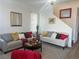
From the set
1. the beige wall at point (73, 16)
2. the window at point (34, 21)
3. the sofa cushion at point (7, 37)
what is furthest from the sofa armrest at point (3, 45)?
the beige wall at point (73, 16)

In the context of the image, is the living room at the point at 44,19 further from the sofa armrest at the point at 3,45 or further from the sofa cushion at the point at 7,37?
the sofa cushion at the point at 7,37

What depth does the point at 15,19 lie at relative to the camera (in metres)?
6.04

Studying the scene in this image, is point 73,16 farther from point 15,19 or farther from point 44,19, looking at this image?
point 15,19

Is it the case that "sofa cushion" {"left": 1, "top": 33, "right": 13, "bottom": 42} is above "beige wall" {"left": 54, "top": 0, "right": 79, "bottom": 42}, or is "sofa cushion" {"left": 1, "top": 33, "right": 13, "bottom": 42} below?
below

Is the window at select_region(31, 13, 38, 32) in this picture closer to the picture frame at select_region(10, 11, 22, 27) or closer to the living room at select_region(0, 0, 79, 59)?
the living room at select_region(0, 0, 79, 59)

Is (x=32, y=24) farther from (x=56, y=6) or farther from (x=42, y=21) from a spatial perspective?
(x=56, y=6)

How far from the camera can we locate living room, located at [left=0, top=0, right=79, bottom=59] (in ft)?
17.9


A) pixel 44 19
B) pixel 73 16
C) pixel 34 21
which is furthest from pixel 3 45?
pixel 73 16

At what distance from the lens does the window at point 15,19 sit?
582 centimetres

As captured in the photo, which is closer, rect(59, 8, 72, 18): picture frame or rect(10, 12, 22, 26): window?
rect(10, 12, 22, 26): window

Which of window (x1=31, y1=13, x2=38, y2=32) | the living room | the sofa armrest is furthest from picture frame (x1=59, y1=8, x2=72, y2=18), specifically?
the sofa armrest

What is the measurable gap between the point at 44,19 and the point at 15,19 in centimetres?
238

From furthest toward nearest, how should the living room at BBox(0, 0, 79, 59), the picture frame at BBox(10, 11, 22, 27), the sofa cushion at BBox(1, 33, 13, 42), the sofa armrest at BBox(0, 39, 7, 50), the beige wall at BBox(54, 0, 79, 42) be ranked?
1. the beige wall at BBox(54, 0, 79, 42)
2. the picture frame at BBox(10, 11, 22, 27)
3. the living room at BBox(0, 0, 79, 59)
4. the sofa cushion at BBox(1, 33, 13, 42)
5. the sofa armrest at BBox(0, 39, 7, 50)

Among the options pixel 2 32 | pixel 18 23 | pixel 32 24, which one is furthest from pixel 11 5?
pixel 32 24
